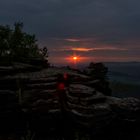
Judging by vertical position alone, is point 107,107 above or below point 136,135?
above

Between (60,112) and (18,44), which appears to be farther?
(18,44)

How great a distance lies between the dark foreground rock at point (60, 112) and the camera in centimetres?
3139

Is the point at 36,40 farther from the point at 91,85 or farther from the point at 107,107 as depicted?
the point at 107,107

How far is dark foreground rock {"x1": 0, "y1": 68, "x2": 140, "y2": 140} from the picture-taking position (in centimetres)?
3139

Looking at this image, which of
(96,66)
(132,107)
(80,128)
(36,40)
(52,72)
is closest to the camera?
(80,128)

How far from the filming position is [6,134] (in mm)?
32438

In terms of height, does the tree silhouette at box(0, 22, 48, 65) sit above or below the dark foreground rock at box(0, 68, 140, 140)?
above

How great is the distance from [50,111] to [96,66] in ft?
78.6

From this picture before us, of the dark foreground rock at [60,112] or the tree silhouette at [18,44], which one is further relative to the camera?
the tree silhouette at [18,44]

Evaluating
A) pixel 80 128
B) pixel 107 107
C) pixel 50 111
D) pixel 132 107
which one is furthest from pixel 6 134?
pixel 132 107

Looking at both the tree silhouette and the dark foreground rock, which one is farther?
the tree silhouette

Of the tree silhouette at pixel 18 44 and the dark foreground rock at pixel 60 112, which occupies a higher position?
the tree silhouette at pixel 18 44

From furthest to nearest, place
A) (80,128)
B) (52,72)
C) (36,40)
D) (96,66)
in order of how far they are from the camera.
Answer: (36,40) < (96,66) < (52,72) < (80,128)

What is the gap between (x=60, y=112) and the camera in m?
32.0
